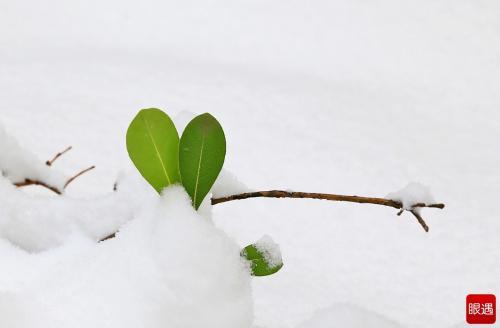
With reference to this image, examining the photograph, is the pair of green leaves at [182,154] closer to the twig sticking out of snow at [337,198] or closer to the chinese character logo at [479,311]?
the twig sticking out of snow at [337,198]

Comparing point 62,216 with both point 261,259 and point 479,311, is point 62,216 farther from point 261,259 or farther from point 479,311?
point 479,311

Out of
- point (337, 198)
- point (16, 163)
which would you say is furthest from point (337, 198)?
point (16, 163)

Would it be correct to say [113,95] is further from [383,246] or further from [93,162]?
[383,246]

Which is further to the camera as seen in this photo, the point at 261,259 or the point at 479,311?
the point at 479,311

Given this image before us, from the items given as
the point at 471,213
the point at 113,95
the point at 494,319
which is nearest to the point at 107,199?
the point at 494,319

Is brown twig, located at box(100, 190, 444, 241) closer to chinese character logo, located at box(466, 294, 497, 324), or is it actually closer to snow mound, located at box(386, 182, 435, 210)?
snow mound, located at box(386, 182, 435, 210)
